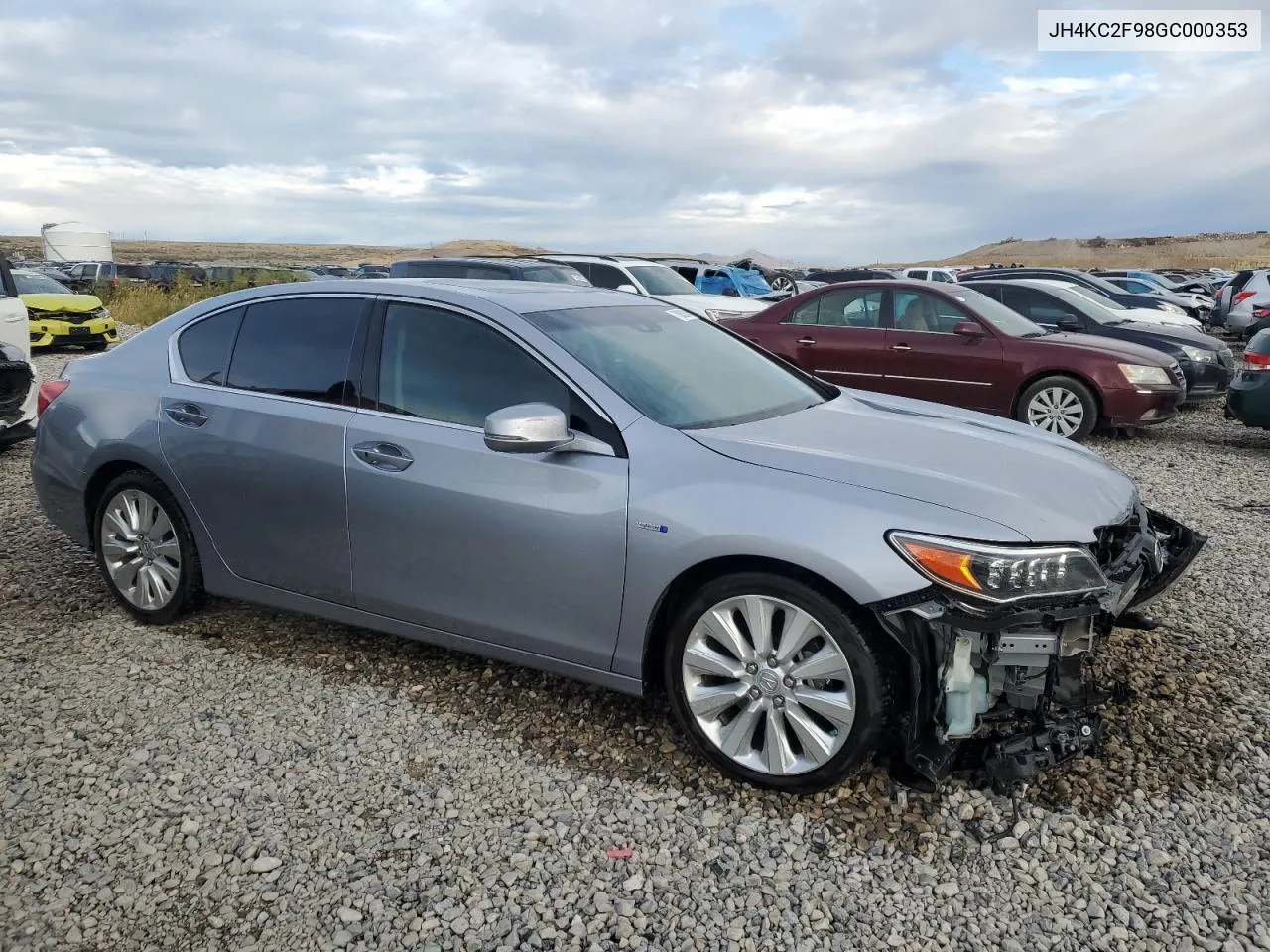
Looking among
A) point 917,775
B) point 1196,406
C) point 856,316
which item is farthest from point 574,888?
point 1196,406

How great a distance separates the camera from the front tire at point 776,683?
292 cm

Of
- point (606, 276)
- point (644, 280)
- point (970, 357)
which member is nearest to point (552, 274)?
point (606, 276)

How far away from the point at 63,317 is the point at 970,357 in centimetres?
1524

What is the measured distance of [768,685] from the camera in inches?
121

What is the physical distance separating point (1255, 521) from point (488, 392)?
534 centimetres

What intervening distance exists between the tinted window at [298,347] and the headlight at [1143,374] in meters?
7.66

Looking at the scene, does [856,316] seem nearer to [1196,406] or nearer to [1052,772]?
[1196,406]

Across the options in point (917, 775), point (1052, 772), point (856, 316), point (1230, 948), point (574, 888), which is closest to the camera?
point (1230, 948)

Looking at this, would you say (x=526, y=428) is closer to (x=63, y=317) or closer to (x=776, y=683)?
(x=776, y=683)

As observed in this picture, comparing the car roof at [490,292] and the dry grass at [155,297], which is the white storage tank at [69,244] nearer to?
the dry grass at [155,297]

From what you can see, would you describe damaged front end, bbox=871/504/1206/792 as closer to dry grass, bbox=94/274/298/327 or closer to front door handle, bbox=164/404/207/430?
front door handle, bbox=164/404/207/430

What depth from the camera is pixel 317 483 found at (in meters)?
3.84

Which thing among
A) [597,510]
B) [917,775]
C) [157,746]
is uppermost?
[597,510]

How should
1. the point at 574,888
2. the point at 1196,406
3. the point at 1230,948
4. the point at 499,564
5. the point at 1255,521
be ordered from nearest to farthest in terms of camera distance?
1. the point at 1230,948
2. the point at 574,888
3. the point at 499,564
4. the point at 1255,521
5. the point at 1196,406
